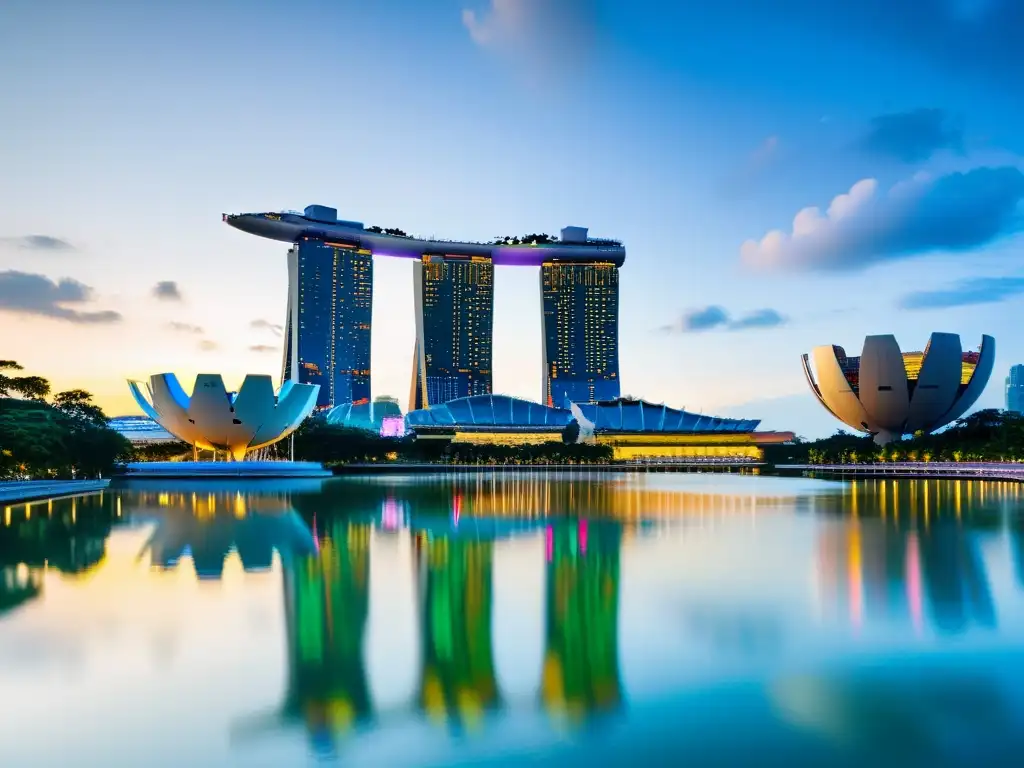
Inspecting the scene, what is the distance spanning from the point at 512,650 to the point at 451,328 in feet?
361

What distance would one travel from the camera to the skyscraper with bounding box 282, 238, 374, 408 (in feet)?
365

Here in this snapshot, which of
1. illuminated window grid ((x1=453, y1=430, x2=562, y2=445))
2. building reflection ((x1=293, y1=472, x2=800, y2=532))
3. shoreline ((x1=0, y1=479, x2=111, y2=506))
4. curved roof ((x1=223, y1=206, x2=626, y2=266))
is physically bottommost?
building reflection ((x1=293, y1=472, x2=800, y2=532))

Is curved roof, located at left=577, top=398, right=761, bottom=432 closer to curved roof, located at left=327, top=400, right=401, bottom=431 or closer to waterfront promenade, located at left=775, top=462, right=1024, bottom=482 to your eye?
curved roof, located at left=327, top=400, right=401, bottom=431

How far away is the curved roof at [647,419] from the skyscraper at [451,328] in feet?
121

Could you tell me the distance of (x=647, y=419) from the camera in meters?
78.0

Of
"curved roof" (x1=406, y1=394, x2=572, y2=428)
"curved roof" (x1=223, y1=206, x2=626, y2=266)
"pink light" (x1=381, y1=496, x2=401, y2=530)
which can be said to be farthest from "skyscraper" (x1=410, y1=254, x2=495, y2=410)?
"pink light" (x1=381, y1=496, x2=401, y2=530)

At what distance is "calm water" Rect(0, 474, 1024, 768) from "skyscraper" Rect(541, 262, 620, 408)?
105 m

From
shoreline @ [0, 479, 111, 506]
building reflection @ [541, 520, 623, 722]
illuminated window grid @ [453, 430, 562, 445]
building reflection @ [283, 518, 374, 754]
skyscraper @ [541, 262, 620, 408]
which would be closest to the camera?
building reflection @ [283, 518, 374, 754]

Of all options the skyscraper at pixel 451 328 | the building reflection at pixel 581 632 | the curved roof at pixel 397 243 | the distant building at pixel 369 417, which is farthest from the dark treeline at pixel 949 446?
the curved roof at pixel 397 243

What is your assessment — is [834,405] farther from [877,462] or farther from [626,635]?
[626,635]

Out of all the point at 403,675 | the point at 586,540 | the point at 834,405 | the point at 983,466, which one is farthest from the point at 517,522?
the point at 834,405

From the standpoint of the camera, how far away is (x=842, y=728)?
4.41 m

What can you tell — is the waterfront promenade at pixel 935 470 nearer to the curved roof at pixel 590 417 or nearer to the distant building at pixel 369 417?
the curved roof at pixel 590 417

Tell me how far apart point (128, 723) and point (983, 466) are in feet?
→ 112
